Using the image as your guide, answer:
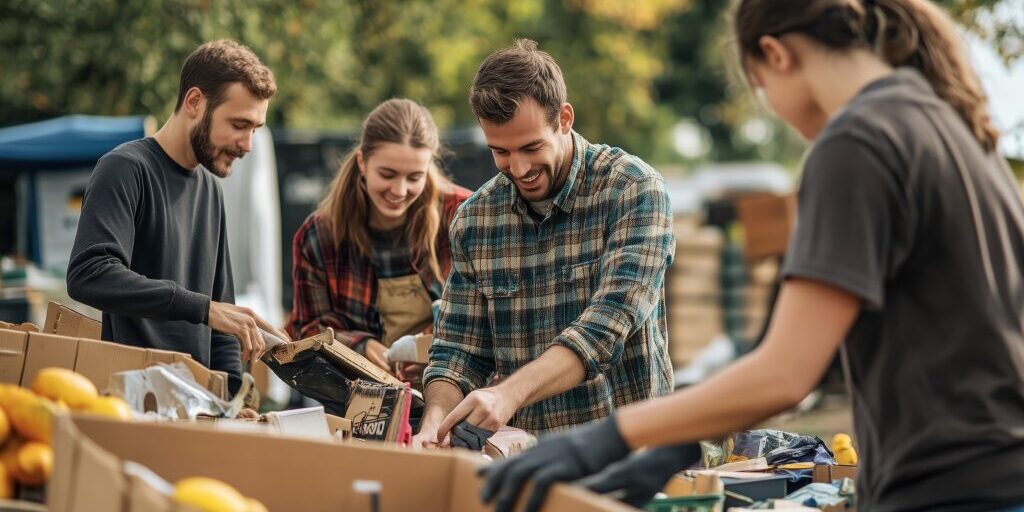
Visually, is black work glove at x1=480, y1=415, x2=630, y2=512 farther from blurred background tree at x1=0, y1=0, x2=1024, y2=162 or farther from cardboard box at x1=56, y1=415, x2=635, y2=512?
blurred background tree at x1=0, y1=0, x2=1024, y2=162

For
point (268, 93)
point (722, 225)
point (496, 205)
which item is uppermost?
point (268, 93)

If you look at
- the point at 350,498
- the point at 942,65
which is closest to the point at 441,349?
the point at 350,498

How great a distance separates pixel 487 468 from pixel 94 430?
716 mm

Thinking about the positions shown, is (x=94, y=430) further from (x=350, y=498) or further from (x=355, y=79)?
(x=355, y=79)

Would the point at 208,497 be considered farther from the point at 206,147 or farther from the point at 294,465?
the point at 206,147

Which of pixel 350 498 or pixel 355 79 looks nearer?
pixel 350 498

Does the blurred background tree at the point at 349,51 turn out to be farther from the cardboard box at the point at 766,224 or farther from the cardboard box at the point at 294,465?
the cardboard box at the point at 294,465

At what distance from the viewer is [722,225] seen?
692 inches

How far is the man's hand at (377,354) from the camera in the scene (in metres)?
4.08

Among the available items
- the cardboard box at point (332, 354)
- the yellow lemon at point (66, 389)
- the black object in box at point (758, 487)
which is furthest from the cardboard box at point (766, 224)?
the yellow lemon at point (66, 389)

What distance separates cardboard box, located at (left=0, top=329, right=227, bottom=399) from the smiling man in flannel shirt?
25.8 inches

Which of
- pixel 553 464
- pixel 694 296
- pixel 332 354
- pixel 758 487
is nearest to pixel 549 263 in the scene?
pixel 332 354

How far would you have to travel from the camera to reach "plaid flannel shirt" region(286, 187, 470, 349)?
4.47m

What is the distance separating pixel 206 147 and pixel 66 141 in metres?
6.25
